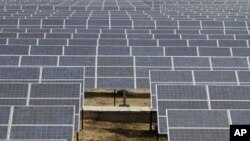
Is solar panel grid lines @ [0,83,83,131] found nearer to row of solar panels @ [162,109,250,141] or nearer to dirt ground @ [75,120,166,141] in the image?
dirt ground @ [75,120,166,141]

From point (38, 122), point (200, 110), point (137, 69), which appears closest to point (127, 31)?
point (137, 69)

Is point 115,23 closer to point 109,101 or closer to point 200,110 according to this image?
point 109,101

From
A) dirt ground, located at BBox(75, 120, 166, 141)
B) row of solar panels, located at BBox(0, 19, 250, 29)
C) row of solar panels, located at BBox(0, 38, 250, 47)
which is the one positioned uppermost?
row of solar panels, located at BBox(0, 19, 250, 29)

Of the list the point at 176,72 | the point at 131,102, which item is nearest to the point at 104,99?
the point at 131,102

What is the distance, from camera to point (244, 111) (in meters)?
12.4

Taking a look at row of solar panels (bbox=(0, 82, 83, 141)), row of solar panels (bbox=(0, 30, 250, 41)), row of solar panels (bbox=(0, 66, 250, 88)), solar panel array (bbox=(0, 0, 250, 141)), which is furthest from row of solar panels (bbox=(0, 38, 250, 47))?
row of solar panels (bbox=(0, 82, 83, 141))

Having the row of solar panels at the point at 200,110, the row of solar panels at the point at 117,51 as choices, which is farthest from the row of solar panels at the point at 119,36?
the row of solar panels at the point at 200,110

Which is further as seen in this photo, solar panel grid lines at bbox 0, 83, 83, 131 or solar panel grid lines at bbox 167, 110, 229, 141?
solar panel grid lines at bbox 0, 83, 83, 131

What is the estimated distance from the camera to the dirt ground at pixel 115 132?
49.1 feet

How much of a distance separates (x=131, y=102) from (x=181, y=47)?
2.92 meters

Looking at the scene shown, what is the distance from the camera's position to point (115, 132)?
15594 millimetres

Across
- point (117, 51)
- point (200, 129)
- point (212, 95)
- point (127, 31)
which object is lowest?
point (200, 129)

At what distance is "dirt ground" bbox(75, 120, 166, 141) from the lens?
15.0 metres

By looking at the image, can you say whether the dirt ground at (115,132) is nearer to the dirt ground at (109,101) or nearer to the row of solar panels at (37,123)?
the dirt ground at (109,101)
